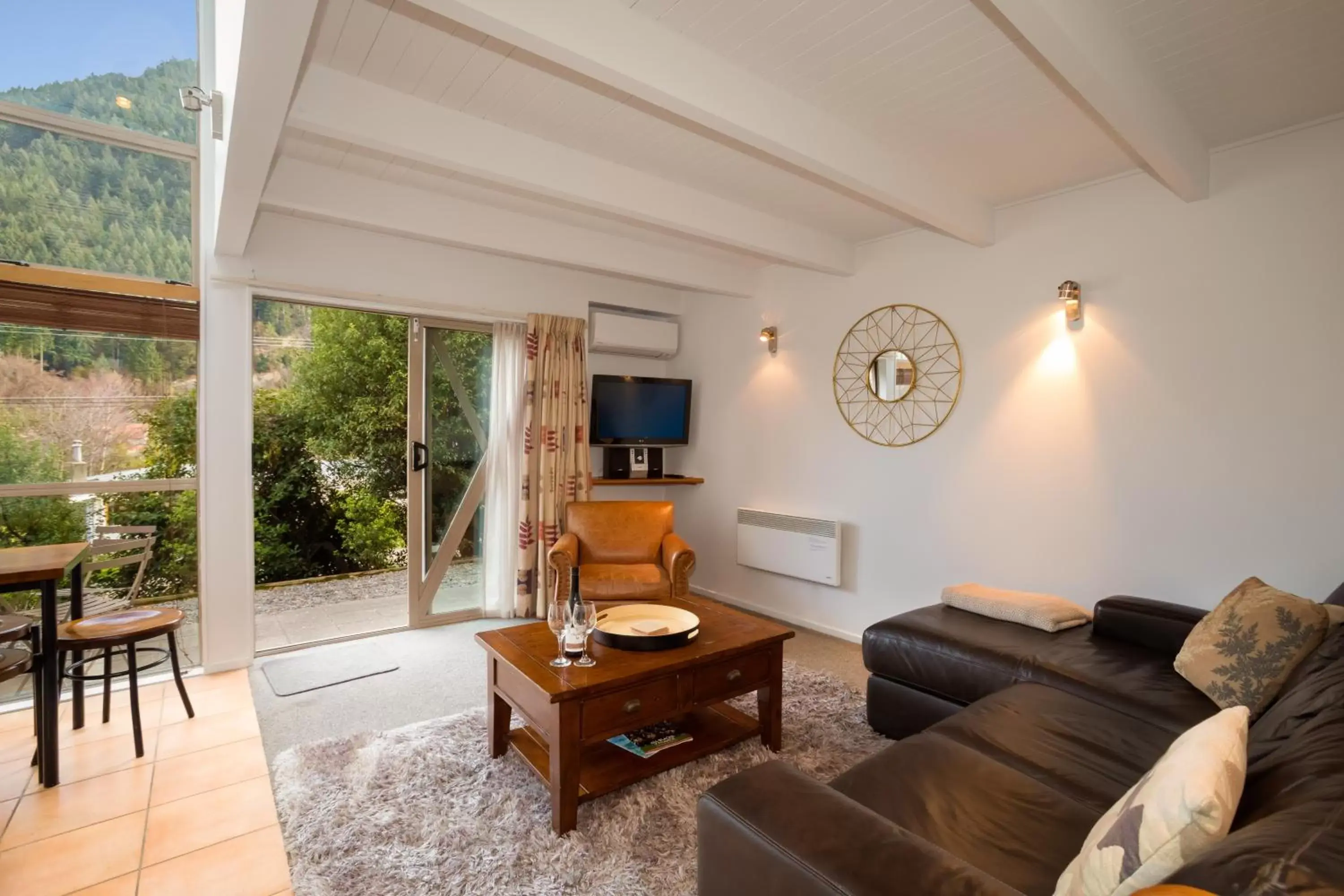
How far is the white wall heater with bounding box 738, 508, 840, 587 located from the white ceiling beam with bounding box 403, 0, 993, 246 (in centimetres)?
199

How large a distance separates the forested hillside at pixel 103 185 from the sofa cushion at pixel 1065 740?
4.08 meters

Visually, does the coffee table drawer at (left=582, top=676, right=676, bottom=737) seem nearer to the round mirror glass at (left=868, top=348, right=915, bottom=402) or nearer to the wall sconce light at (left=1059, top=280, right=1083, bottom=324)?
the round mirror glass at (left=868, top=348, right=915, bottom=402)

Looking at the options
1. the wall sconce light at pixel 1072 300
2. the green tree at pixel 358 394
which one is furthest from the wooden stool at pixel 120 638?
the wall sconce light at pixel 1072 300

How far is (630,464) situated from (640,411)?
0.42m

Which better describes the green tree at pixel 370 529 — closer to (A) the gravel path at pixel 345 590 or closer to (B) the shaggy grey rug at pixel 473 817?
(A) the gravel path at pixel 345 590

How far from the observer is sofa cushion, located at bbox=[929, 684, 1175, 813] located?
1629mm

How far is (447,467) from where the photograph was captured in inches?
170


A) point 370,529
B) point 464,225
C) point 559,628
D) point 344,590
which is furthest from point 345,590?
point 559,628

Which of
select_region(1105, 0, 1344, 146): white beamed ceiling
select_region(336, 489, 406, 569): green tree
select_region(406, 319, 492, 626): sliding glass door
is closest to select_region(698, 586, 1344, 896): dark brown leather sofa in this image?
select_region(1105, 0, 1344, 146): white beamed ceiling

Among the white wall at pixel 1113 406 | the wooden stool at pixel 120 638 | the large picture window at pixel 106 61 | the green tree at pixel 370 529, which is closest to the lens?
the wooden stool at pixel 120 638

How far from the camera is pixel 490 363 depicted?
443 cm

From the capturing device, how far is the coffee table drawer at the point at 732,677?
235cm

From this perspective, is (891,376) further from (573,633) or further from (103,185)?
(103,185)

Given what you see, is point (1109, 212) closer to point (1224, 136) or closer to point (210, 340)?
point (1224, 136)
